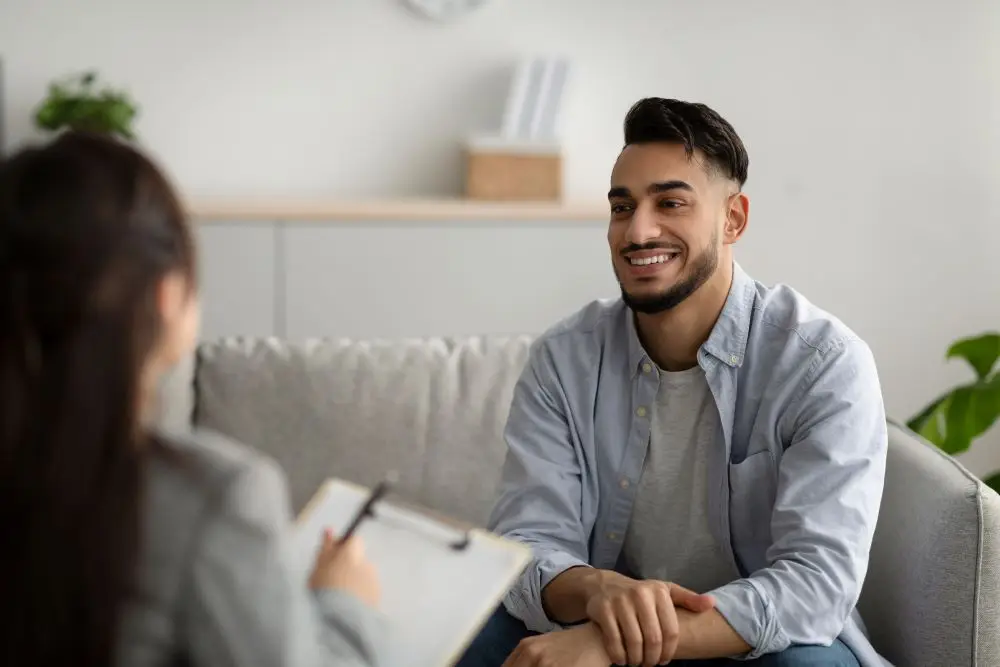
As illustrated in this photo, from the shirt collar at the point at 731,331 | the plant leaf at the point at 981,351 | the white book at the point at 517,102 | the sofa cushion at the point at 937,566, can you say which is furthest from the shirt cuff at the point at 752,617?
the white book at the point at 517,102

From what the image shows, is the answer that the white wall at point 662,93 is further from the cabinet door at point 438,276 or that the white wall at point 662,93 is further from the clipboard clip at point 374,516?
the clipboard clip at point 374,516

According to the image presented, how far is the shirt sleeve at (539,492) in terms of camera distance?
5.71 ft

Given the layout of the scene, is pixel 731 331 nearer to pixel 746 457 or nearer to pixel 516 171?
pixel 746 457

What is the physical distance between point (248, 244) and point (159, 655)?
Answer: 215 cm

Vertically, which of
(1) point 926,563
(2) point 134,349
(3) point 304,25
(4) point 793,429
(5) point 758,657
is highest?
(3) point 304,25

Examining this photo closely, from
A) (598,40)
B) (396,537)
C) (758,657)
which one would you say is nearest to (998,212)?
(598,40)

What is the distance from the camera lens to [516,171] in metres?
3.13

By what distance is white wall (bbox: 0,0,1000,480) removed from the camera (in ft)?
10.8

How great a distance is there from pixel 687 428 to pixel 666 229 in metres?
0.32

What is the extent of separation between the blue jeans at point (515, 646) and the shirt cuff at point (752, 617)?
0.09 ft

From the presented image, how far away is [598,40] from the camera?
3389 millimetres

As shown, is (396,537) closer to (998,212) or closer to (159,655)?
(159,655)

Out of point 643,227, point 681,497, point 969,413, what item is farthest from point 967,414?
point 643,227

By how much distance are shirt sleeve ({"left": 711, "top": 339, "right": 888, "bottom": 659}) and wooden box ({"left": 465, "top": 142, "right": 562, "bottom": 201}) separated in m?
1.48
